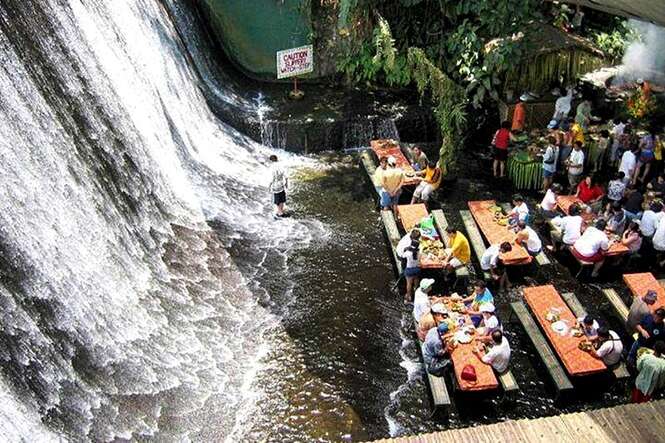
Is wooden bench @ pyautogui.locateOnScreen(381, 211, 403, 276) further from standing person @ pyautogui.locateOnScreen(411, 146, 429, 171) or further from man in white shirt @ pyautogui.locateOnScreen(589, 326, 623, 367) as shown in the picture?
man in white shirt @ pyautogui.locateOnScreen(589, 326, 623, 367)

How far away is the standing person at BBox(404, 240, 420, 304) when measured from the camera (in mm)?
11867

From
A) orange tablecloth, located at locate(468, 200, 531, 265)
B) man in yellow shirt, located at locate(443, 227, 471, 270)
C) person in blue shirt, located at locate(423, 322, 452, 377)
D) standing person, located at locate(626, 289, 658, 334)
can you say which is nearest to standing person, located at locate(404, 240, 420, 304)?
man in yellow shirt, located at locate(443, 227, 471, 270)

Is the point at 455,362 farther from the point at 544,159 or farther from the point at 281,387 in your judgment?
the point at 544,159

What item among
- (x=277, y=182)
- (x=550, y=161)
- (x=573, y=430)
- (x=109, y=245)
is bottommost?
(x=550, y=161)

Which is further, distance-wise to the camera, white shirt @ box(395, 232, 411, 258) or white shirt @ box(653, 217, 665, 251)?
white shirt @ box(653, 217, 665, 251)

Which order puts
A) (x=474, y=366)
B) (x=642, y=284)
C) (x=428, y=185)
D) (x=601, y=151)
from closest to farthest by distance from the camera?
(x=474, y=366) < (x=642, y=284) < (x=428, y=185) < (x=601, y=151)

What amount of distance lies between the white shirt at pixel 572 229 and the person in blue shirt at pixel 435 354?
4111mm

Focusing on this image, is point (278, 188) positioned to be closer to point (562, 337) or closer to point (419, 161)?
point (419, 161)

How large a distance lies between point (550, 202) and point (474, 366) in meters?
5.16

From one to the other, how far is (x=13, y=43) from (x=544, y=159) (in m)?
10.8

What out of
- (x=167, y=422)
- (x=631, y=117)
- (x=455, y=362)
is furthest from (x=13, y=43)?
(x=631, y=117)

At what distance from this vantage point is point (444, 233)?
532 inches

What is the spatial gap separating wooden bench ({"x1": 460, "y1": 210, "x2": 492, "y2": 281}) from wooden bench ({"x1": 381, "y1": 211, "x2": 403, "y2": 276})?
4.75 feet

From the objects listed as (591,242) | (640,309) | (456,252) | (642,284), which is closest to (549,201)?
(591,242)
